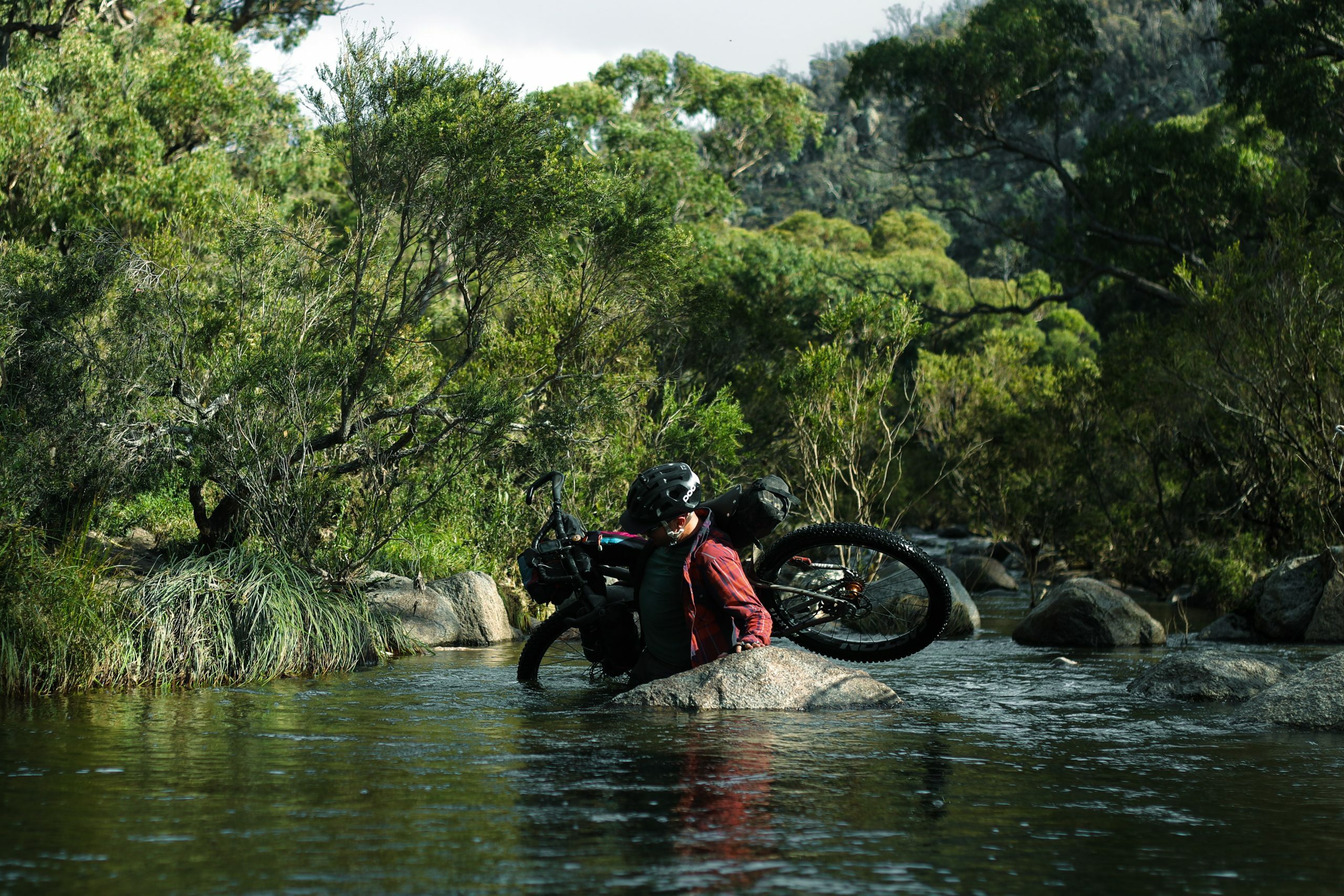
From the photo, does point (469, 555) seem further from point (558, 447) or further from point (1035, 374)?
point (1035, 374)

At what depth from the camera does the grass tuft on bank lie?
1005 cm

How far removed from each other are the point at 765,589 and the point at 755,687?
0.79 meters

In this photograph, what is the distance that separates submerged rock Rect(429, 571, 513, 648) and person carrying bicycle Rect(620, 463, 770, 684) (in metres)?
6.39

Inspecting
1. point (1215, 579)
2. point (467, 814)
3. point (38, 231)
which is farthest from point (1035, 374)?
point (467, 814)

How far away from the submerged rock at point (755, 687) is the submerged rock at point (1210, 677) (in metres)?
2.71

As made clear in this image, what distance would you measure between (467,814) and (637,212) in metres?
12.1

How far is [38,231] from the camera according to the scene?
21219mm

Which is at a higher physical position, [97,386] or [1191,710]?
[97,386]

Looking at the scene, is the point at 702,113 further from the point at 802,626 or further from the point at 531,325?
the point at 802,626

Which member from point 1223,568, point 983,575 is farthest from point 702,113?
point 1223,568

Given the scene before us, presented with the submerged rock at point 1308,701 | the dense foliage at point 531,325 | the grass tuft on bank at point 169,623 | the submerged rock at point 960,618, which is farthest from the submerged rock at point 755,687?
the submerged rock at point 960,618

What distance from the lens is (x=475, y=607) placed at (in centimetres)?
1591

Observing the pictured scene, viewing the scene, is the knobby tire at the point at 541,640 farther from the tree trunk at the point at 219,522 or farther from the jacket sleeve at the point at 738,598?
the tree trunk at the point at 219,522

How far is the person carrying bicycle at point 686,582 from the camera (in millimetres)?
9055
